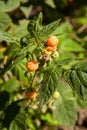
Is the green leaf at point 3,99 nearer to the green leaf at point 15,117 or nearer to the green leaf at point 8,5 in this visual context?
the green leaf at point 15,117

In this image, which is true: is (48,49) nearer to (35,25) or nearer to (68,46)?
(35,25)

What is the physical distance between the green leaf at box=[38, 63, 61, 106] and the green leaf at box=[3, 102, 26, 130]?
1.96ft

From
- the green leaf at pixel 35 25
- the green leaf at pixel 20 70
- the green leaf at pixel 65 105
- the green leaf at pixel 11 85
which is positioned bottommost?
the green leaf at pixel 65 105

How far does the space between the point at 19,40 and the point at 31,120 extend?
128 cm

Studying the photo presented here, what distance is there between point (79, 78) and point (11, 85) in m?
1.03

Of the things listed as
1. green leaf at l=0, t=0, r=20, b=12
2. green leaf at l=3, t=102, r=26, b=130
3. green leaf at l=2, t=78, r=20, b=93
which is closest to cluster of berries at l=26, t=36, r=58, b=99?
green leaf at l=3, t=102, r=26, b=130

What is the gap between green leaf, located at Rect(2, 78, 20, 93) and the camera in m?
2.65

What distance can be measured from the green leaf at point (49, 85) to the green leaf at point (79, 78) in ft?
0.17

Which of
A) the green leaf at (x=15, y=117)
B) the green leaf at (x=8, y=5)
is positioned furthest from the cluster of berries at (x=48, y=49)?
the green leaf at (x=8, y=5)

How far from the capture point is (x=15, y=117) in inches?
91.9

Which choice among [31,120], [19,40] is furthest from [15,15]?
[19,40]

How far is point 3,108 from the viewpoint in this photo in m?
2.44

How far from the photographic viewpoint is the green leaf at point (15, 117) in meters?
2.31

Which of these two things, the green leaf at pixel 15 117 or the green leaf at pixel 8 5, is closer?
the green leaf at pixel 15 117
